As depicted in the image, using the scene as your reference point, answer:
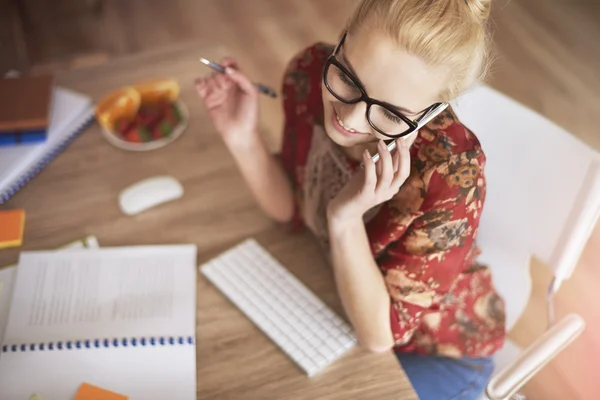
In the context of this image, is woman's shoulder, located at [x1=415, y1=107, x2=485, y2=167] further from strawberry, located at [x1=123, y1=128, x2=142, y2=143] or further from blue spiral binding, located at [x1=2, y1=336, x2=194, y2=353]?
strawberry, located at [x1=123, y1=128, x2=142, y2=143]

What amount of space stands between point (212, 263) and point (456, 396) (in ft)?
1.79

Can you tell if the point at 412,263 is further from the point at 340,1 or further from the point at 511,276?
the point at 340,1


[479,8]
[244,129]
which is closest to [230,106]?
[244,129]

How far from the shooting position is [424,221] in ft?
3.38

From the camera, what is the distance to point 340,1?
345cm

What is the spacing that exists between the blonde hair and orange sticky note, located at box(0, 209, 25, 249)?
0.81m

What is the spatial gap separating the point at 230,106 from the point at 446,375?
709mm

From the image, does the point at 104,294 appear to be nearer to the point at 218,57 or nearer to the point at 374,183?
the point at 374,183

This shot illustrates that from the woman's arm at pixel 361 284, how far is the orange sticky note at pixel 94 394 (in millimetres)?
406

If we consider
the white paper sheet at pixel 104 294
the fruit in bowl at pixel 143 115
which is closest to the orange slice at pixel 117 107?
the fruit in bowl at pixel 143 115

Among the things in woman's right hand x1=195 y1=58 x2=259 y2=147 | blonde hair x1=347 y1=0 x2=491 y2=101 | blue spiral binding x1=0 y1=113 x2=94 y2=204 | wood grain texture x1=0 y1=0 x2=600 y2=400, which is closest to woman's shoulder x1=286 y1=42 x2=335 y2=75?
woman's right hand x1=195 y1=58 x2=259 y2=147

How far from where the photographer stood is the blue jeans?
122 cm

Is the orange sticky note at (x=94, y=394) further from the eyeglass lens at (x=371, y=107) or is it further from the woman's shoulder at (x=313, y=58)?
the woman's shoulder at (x=313, y=58)

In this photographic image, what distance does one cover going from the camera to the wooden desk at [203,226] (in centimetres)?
103
